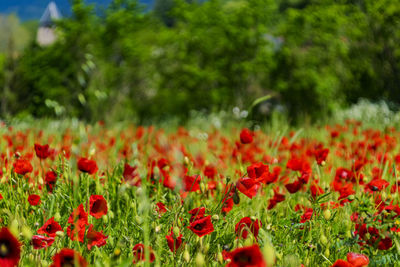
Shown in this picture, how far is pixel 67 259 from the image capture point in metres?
0.91

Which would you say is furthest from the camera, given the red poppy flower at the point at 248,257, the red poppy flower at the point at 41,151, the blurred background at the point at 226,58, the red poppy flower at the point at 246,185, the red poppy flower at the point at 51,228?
A: the blurred background at the point at 226,58

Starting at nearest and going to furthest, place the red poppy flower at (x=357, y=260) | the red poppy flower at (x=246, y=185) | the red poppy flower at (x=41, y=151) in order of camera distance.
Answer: the red poppy flower at (x=357, y=260) → the red poppy flower at (x=246, y=185) → the red poppy flower at (x=41, y=151)

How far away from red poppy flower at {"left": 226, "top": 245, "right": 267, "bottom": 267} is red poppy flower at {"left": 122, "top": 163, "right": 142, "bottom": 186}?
0.98 m

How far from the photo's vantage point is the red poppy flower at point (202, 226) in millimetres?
1183

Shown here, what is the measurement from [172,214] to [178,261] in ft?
0.72

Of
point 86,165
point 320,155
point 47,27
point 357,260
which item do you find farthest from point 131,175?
point 47,27

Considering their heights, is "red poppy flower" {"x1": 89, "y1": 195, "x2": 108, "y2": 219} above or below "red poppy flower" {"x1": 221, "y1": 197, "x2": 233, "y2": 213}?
above

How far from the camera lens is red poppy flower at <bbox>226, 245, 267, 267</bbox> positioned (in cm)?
82

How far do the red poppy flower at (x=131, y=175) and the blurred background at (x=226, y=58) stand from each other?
8808 mm

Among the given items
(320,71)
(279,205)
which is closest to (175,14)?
(320,71)

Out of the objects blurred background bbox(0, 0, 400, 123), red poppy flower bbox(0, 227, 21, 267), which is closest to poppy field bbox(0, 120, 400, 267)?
red poppy flower bbox(0, 227, 21, 267)

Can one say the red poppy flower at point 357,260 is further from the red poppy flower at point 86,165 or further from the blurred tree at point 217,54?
the blurred tree at point 217,54

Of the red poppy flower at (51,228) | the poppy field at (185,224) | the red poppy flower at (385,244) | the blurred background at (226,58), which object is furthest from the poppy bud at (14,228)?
the blurred background at (226,58)

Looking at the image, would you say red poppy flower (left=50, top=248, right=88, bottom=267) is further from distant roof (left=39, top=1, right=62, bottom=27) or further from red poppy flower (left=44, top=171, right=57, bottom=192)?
distant roof (left=39, top=1, right=62, bottom=27)
